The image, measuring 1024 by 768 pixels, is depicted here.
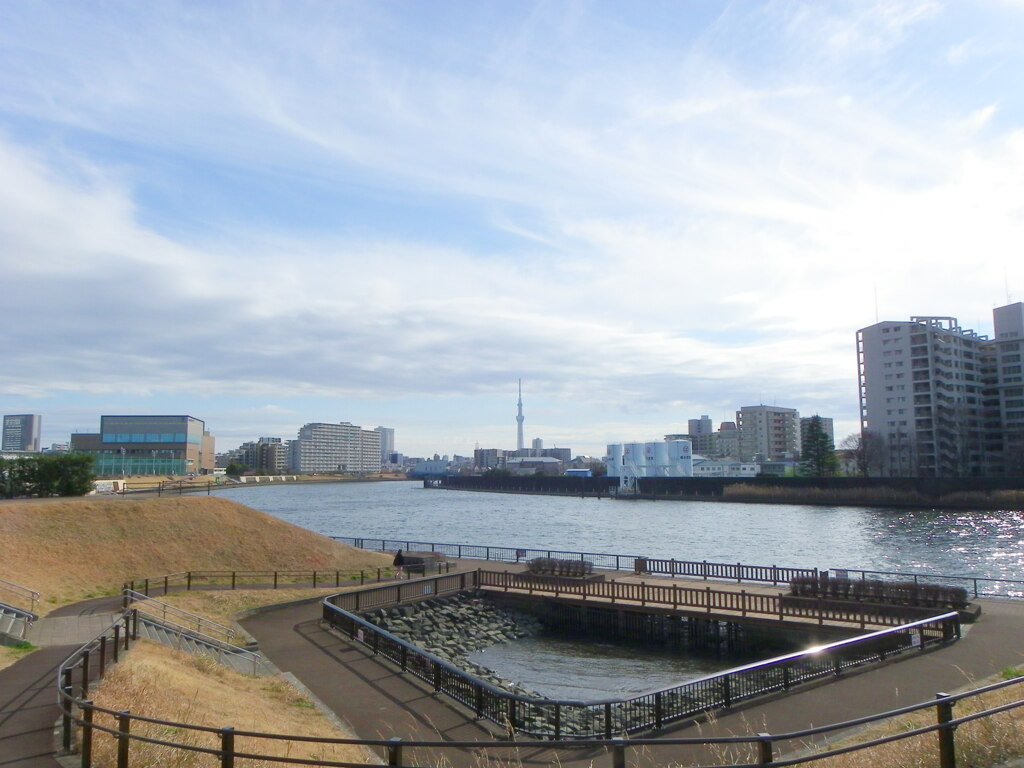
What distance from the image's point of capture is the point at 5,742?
1023cm

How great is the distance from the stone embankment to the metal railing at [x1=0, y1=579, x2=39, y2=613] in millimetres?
11088

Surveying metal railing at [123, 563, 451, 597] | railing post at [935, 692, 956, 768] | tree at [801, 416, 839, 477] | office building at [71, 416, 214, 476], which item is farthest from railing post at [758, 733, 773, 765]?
office building at [71, 416, 214, 476]

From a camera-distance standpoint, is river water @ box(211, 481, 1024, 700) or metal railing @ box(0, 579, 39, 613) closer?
river water @ box(211, 481, 1024, 700)

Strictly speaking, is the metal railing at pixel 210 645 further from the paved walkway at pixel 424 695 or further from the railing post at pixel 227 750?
the railing post at pixel 227 750

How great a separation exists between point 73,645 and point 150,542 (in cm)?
1945

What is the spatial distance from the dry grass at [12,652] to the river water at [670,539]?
44.5 feet

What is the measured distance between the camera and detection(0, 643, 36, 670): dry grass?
1684 centimetres

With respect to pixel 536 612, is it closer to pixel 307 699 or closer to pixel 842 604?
pixel 842 604

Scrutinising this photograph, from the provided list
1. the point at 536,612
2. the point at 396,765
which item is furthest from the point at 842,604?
the point at 396,765

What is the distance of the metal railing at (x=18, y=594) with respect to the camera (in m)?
25.4

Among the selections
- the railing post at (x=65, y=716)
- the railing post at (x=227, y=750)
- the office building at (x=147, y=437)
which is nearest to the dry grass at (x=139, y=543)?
the railing post at (x=65, y=716)

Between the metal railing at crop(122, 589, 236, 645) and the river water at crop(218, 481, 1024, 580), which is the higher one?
the metal railing at crop(122, 589, 236, 645)

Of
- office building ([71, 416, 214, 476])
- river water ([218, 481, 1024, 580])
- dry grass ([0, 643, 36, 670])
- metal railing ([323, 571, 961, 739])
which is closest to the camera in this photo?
metal railing ([323, 571, 961, 739])

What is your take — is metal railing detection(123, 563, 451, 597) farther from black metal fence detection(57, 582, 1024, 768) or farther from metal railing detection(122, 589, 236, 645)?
black metal fence detection(57, 582, 1024, 768)
